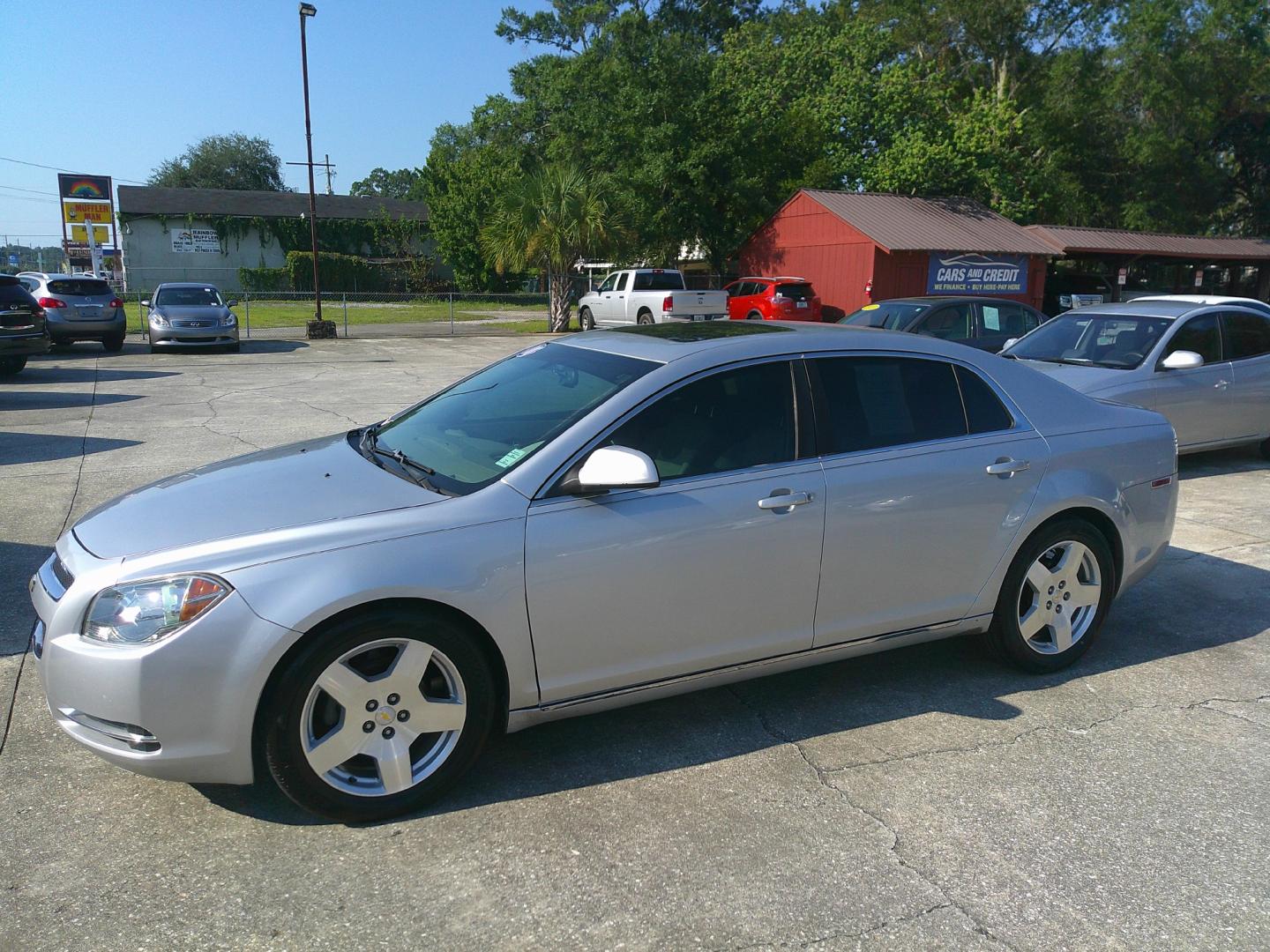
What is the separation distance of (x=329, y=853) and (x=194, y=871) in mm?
397

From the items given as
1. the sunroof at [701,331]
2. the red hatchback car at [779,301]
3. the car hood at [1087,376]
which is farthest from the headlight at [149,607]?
the red hatchback car at [779,301]

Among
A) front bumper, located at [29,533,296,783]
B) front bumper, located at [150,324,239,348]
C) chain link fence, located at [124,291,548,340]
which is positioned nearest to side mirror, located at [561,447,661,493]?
front bumper, located at [29,533,296,783]

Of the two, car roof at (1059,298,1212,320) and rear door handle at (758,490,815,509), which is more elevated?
car roof at (1059,298,1212,320)

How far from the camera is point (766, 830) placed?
3191mm

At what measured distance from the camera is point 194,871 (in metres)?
2.92

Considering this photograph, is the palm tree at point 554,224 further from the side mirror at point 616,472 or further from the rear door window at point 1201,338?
the side mirror at point 616,472

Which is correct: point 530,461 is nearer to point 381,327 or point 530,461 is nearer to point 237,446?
point 237,446

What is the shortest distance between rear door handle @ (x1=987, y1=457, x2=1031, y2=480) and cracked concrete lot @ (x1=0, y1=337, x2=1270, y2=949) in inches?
39.6

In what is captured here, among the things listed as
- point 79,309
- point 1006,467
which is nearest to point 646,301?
point 79,309

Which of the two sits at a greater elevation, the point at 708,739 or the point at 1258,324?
the point at 1258,324

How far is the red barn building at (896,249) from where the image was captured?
26.4 m

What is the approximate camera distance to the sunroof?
4.10 metres

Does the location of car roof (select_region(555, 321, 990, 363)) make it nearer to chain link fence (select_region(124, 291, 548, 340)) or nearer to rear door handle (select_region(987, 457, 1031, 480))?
rear door handle (select_region(987, 457, 1031, 480))

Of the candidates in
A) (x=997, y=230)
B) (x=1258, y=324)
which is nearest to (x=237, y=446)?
(x=1258, y=324)
